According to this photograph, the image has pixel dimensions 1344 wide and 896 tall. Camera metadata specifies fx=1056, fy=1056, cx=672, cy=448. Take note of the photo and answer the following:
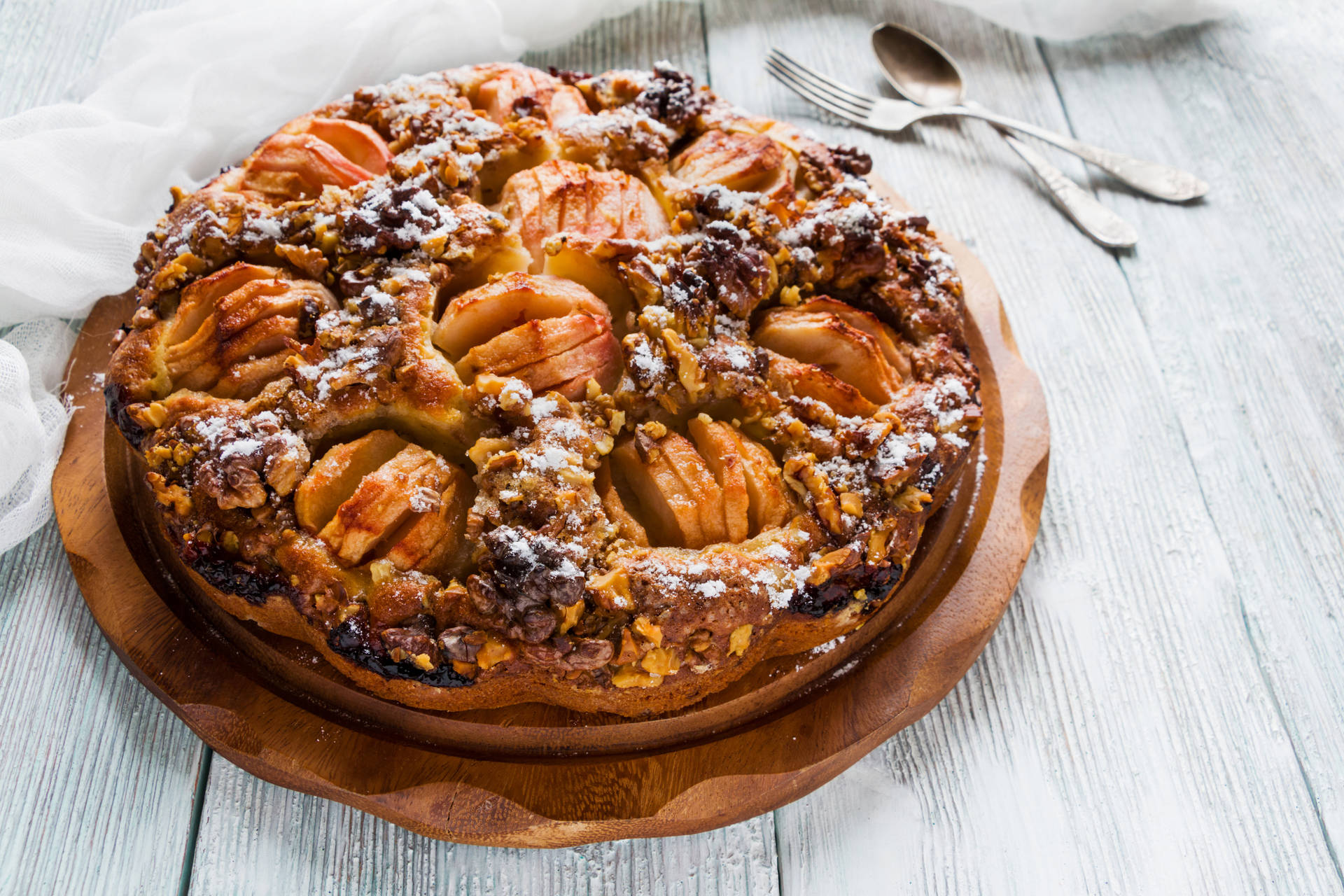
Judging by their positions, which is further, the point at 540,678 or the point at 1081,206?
the point at 1081,206

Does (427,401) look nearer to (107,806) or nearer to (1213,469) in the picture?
(107,806)

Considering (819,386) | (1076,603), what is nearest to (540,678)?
(819,386)

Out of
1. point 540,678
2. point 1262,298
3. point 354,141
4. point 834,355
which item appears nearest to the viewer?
point 540,678

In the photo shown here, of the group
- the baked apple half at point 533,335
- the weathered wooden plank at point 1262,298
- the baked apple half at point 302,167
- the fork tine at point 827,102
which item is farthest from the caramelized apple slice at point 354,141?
the weathered wooden plank at point 1262,298

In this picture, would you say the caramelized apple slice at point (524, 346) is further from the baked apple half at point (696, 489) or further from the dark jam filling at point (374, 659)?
the dark jam filling at point (374, 659)

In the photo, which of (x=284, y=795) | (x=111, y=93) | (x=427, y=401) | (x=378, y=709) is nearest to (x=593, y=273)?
(x=427, y=401)

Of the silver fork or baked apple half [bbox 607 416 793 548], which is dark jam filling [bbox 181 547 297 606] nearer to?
baked apple half [bbox 607 416 793 548]

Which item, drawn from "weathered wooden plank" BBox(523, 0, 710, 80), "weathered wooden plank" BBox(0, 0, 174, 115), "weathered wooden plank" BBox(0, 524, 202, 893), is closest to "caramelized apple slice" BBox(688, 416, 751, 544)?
"weathered wooden plank" BBox(0, 524, 202, 893)

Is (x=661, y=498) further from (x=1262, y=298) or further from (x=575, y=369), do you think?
(x=1262, y=298)
